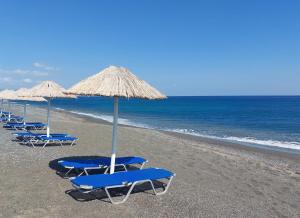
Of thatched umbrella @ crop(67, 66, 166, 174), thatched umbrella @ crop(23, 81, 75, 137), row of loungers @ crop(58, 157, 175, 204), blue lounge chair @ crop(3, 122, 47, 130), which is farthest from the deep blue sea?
blue lounge chair @ crop(3, 122, 47, 130)

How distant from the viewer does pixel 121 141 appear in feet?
48.7

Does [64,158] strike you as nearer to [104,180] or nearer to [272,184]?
[104,180]

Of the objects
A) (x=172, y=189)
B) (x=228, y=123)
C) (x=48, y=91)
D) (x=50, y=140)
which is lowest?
(x=228, y=123)

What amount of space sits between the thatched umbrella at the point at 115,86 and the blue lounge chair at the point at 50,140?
4.85 metres

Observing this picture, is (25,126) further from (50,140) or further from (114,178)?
(114,178)

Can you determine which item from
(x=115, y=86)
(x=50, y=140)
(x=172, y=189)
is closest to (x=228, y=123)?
(x=50, y=140)

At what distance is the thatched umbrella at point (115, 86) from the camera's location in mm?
7031

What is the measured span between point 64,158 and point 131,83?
13.0ft

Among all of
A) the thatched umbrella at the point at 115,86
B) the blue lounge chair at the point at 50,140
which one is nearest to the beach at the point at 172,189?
the blue lounge chair at the point at 50,140

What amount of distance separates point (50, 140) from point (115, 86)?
5.76 metres

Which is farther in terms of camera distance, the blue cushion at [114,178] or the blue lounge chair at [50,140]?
the blue lounge chair at [50,140]

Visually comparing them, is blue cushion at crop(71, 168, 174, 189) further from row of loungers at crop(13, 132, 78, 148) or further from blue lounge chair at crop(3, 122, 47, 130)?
blue lounge chair at crop(3, 122, 47, 130)

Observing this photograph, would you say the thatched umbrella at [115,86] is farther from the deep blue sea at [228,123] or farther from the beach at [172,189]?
the deep blue sea at [228,123]

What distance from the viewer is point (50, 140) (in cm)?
1194
